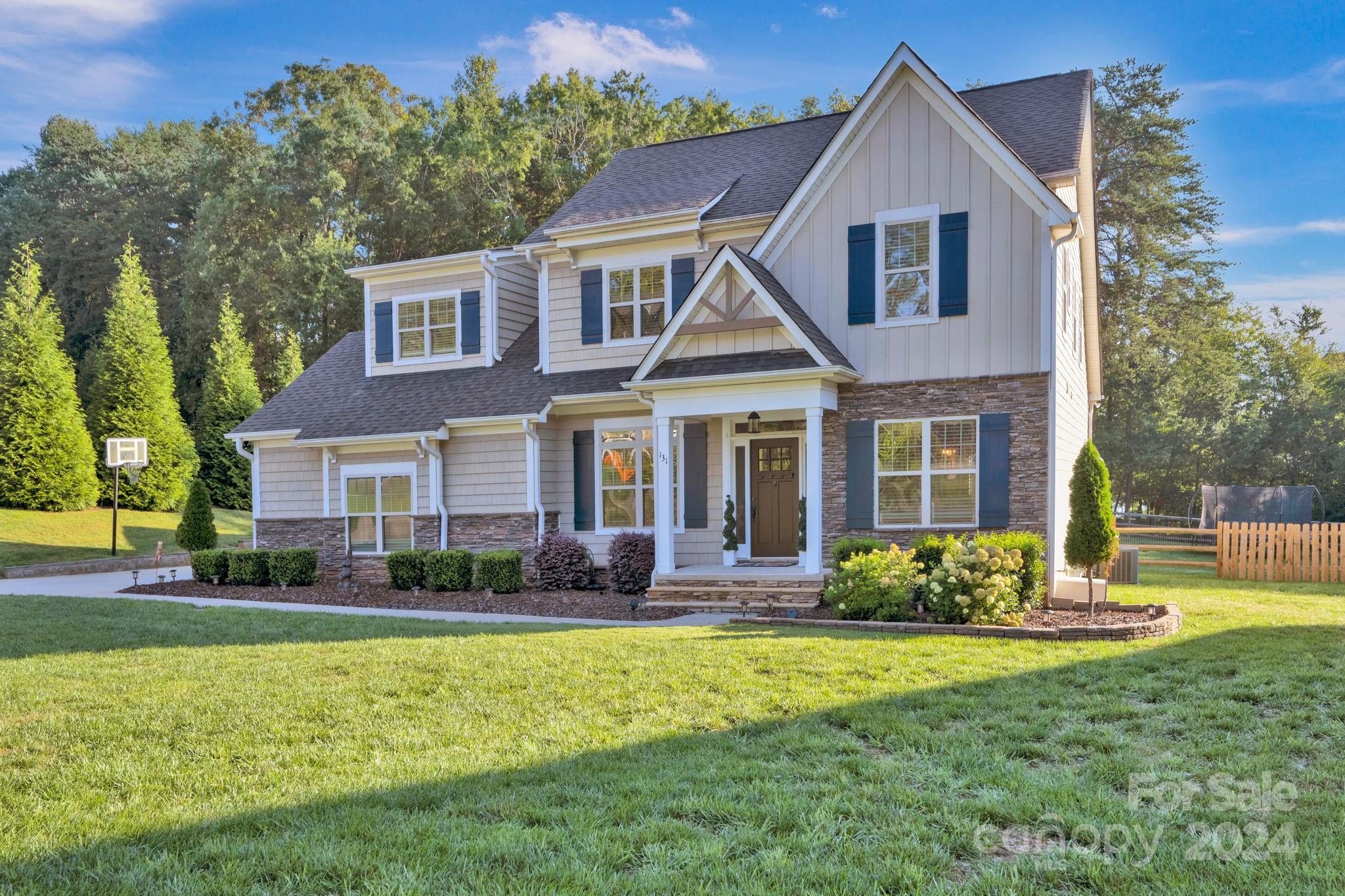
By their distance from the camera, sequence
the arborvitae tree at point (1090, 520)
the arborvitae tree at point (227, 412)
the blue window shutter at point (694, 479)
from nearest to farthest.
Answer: the arborvitae tree at point (1090, 520) < the blue window shutter at point (694, 479) < the arborvitae tree at point (227, 412)

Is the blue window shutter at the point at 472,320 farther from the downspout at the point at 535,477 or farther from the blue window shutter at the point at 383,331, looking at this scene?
the downspout at the point at 535,477

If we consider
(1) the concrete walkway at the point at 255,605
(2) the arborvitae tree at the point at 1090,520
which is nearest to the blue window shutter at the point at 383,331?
(1) the concrete walkway at the point at 255,605

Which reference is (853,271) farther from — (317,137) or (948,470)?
(317,137)

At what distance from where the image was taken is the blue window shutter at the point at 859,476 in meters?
13.4

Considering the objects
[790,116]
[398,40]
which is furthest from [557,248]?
[790,116]

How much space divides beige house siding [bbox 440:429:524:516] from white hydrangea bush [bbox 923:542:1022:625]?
8.05m

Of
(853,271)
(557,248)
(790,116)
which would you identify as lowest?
(853,271)

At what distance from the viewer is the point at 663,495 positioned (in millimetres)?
14164

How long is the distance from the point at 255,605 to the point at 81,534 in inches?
590

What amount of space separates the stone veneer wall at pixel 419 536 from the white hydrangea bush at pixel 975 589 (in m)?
7.77

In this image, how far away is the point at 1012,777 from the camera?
4770 mm

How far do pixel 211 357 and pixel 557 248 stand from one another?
2518cm

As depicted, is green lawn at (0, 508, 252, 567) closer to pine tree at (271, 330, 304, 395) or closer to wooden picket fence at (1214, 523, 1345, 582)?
pine tree at (271, 330, 304, 395)

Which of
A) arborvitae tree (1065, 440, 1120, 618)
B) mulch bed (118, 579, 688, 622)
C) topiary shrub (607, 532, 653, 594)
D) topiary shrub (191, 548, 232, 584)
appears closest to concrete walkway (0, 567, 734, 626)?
mulch bed (118, 579, 688, 622)
